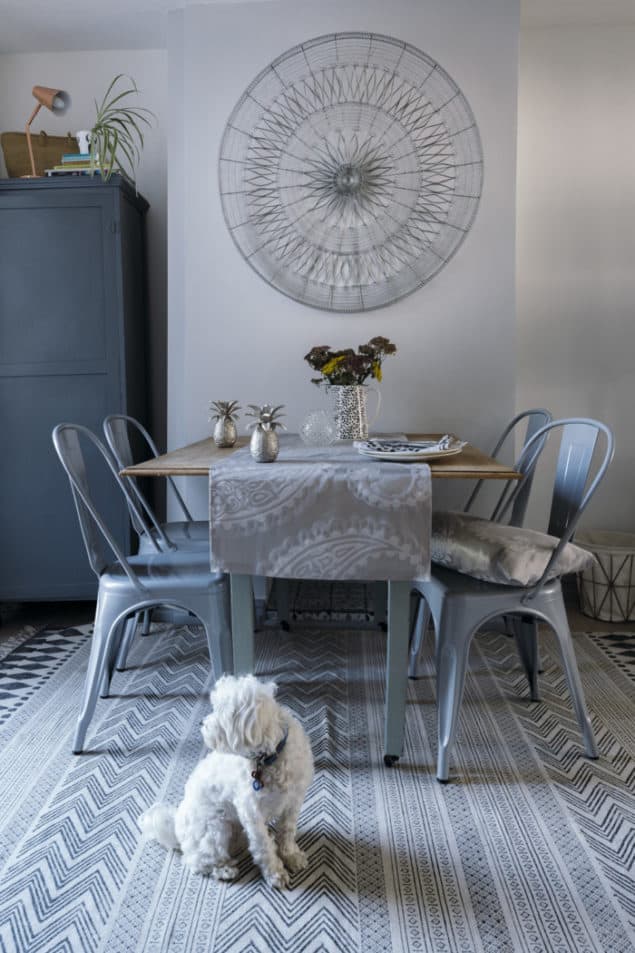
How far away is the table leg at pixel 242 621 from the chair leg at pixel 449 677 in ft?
A: 1.61

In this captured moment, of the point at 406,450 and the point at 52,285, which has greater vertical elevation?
the point at 52,285

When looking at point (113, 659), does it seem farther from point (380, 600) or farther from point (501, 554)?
point (501, 554)

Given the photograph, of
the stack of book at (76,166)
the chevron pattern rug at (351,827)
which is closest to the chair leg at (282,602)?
the chevron pattern rug at (351,827)

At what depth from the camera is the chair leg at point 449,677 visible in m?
1.78

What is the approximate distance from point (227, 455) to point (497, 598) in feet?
2.96

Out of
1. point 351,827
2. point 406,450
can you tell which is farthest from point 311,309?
point 351,827

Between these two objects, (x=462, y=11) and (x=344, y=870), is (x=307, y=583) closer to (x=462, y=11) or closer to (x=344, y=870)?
(x=344, y=870)

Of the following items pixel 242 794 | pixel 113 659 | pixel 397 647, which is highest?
pixel 397 647

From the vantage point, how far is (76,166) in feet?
9.66

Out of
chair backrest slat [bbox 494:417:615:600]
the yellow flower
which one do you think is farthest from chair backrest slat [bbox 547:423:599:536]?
the yellow flower

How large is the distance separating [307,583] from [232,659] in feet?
4.27

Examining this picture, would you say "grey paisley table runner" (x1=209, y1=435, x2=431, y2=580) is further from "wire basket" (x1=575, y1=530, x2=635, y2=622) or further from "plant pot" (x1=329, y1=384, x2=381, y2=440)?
"wire basket" (x1=575, y1=530, x2=635, y2=622)

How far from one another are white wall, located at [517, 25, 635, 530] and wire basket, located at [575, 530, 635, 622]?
1.47 feet

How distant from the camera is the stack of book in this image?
115 inches
